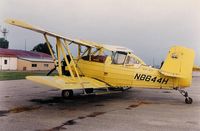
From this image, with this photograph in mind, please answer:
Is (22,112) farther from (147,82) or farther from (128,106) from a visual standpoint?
(147,82)

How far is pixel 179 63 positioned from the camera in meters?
12.0

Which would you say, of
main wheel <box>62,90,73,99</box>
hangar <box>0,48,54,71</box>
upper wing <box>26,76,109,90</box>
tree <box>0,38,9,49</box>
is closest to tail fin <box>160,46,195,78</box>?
upper wing <box>26,76,109,90</box>

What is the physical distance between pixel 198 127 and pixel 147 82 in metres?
4.74

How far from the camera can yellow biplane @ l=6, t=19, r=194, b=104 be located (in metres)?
11.9

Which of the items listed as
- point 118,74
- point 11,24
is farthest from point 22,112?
point 118,74

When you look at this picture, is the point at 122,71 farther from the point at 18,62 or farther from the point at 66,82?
the point at 18,62

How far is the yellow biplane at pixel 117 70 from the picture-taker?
11.9m

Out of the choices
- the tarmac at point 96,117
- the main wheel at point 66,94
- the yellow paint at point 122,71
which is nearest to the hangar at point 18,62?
the main wheel at point 66,94

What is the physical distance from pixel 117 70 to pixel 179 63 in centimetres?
254

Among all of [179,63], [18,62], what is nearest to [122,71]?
[179,63]

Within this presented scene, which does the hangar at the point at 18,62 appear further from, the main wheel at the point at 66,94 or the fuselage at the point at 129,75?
the fuselage at the point at 129,75

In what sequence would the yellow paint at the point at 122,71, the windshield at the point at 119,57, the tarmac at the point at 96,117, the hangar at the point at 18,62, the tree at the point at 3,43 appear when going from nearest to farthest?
the tarmac at the point at 96,117 → the yellow paint at the point at 122,71 → the windshield at the point at 119,57 → the hangar at the point at 18,62 → the tree at the point at 3,43

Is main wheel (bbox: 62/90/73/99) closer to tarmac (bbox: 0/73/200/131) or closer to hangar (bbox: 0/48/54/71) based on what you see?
tarmac (bbox: 0/73/200/131)

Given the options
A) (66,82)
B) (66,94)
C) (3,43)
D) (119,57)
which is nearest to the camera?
(66,82)
